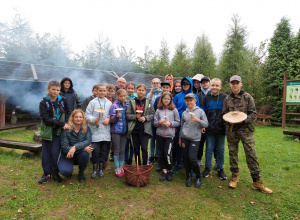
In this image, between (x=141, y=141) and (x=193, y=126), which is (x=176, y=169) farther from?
(x=193, y=126)

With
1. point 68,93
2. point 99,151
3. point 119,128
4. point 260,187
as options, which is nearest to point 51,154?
point 99,151

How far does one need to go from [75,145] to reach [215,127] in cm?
273

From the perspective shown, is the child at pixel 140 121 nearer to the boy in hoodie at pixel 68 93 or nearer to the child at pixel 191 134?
the child at pixel 191 134

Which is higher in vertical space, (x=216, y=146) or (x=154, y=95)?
(x=154, y=95)

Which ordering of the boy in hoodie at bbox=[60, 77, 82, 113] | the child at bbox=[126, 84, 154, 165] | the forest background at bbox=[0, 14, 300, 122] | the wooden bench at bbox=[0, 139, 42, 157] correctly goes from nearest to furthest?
the child at bbox=[126, 84, 154, 165]
the boy in hoodie at bbox=[60, 77, 82, 113]
the wooden bench at bbox=[0, 139, 42, 157]
the forest background at bbox=[0, 14, 300, 122]

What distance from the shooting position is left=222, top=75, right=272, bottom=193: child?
359 cm

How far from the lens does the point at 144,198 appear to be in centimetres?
334

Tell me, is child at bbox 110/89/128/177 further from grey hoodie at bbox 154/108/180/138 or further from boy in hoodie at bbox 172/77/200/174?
boy in hoodie at bbox 172/77/200/174

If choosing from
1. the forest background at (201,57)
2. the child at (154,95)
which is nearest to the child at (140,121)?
the child at (154,95)

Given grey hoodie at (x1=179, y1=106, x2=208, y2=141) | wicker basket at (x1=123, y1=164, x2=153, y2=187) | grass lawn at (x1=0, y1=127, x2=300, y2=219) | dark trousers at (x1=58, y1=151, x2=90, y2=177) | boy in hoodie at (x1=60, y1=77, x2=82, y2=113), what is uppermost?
boy in hoodie at (x1=60, y1=77, x2=82, y2=113)

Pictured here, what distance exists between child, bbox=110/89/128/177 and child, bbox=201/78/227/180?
172 centimetres

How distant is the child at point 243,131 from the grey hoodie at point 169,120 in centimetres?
94

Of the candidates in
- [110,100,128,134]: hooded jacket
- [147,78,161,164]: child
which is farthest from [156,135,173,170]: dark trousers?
[147,78,161,164]: child

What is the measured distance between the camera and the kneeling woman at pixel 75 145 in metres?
3.79
